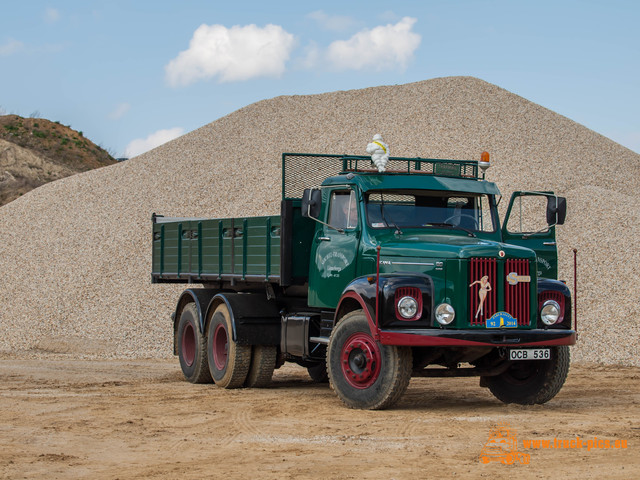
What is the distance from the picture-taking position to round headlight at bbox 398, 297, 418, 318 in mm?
10289

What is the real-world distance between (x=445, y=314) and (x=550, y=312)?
4.78 ft

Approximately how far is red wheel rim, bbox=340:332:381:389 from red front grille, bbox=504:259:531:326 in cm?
161

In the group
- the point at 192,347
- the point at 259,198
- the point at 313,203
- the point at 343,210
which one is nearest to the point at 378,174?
the point at 343,210

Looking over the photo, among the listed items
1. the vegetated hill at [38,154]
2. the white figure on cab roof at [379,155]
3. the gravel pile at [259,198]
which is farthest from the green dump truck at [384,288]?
the vegetated hill at [38,154]

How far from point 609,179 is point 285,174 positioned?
2553cm

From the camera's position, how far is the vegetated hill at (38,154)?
177ft

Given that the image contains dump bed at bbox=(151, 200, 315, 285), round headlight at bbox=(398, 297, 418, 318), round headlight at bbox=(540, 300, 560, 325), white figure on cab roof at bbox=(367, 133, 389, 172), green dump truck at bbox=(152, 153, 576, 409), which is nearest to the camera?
round headlight at bbox=(398, 297, 418, 318)

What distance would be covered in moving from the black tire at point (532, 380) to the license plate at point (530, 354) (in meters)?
0.43

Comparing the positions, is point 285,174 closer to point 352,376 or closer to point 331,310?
point 331,310

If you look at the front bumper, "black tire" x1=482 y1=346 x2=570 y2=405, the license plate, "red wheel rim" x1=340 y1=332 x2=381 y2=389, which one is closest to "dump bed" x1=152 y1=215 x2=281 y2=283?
"red wheel rim" x1=340 y1=332 x2=381 y2=389

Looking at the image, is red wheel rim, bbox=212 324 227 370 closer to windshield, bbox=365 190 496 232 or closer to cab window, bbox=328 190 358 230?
cab window, bbox=328 190 358 230

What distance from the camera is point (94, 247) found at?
32.3 metres

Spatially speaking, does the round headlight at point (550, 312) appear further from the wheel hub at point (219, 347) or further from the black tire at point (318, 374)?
the wheel hub at point (219, 347)

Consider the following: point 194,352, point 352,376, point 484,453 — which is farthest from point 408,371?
point 194,352
